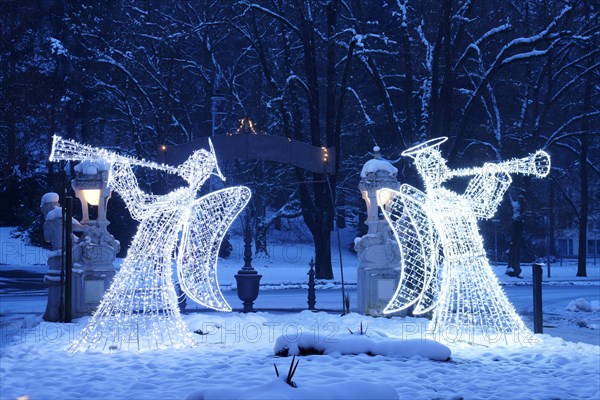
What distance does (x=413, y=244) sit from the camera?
1273 centimetres

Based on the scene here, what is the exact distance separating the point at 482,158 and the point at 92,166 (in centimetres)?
1945

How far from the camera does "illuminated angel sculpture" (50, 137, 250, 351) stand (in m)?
10.0

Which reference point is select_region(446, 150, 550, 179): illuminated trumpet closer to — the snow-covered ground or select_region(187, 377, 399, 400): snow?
the snow-covered ground

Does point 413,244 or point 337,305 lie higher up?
point 413,244

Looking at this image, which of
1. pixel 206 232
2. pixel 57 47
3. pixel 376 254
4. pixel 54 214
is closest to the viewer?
pixel 206 232

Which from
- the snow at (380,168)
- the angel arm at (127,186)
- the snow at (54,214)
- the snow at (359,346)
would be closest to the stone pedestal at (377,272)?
the snow at (380,168)

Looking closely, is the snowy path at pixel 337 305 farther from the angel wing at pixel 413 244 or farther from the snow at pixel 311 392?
the snow at pixel 311 392

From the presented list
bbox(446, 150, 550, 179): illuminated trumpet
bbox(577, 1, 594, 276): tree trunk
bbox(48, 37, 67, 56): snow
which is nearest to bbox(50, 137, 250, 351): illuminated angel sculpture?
bbox(446, 150, 550, 179): illuminated trumpet

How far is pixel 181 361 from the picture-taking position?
29.0 ft

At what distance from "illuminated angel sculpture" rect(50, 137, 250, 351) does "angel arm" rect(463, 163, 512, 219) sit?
12.0 ft

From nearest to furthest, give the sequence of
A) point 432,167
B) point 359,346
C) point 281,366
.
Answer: point 281,366
point 359,346
point 432,167

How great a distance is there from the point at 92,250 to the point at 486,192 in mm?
7610

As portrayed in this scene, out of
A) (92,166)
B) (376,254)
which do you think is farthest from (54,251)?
(376,254)

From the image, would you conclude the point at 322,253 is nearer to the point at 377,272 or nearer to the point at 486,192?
the point at 377,272
